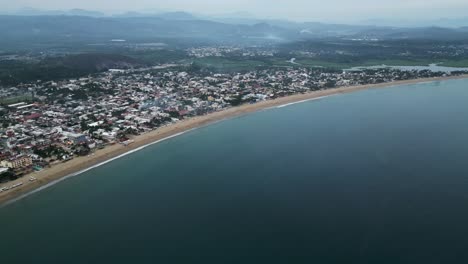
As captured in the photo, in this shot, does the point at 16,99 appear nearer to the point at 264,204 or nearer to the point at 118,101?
the point at 118,101

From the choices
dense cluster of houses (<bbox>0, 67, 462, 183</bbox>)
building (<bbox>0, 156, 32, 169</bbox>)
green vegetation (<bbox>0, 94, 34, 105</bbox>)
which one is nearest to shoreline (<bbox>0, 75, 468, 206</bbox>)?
dense cluster of houses (<bbox>0, 67, 462, 183</bbox>)

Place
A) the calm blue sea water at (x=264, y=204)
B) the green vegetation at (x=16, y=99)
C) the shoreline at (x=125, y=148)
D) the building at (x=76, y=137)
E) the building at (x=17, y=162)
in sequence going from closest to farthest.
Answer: the calm blue sea water at (x=264, y=204) < the shoreline at (x=125, y=148) < the building at (x=17, y=162) < the building at (x=76, y=137) < the green vegetation at (x=16, y=99)

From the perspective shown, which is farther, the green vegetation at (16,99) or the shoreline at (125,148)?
the green vegetation at (16,99)

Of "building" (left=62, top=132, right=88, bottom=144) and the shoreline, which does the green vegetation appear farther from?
the shoreline

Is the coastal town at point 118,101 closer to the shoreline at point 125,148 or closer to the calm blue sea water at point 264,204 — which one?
the shoreline at point 125,148

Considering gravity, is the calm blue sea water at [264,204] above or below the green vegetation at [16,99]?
above

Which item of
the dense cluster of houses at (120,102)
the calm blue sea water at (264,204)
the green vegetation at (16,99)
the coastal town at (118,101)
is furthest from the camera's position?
the green vegetation at (16,99)

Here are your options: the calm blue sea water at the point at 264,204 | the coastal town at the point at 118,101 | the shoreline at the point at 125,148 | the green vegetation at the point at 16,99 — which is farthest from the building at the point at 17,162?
the green vegetation at the point at 16,99

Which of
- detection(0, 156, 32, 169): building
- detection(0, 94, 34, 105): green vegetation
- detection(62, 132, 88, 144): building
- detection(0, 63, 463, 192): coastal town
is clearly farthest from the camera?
detection(0, 94, 34, 105): green vegetation
